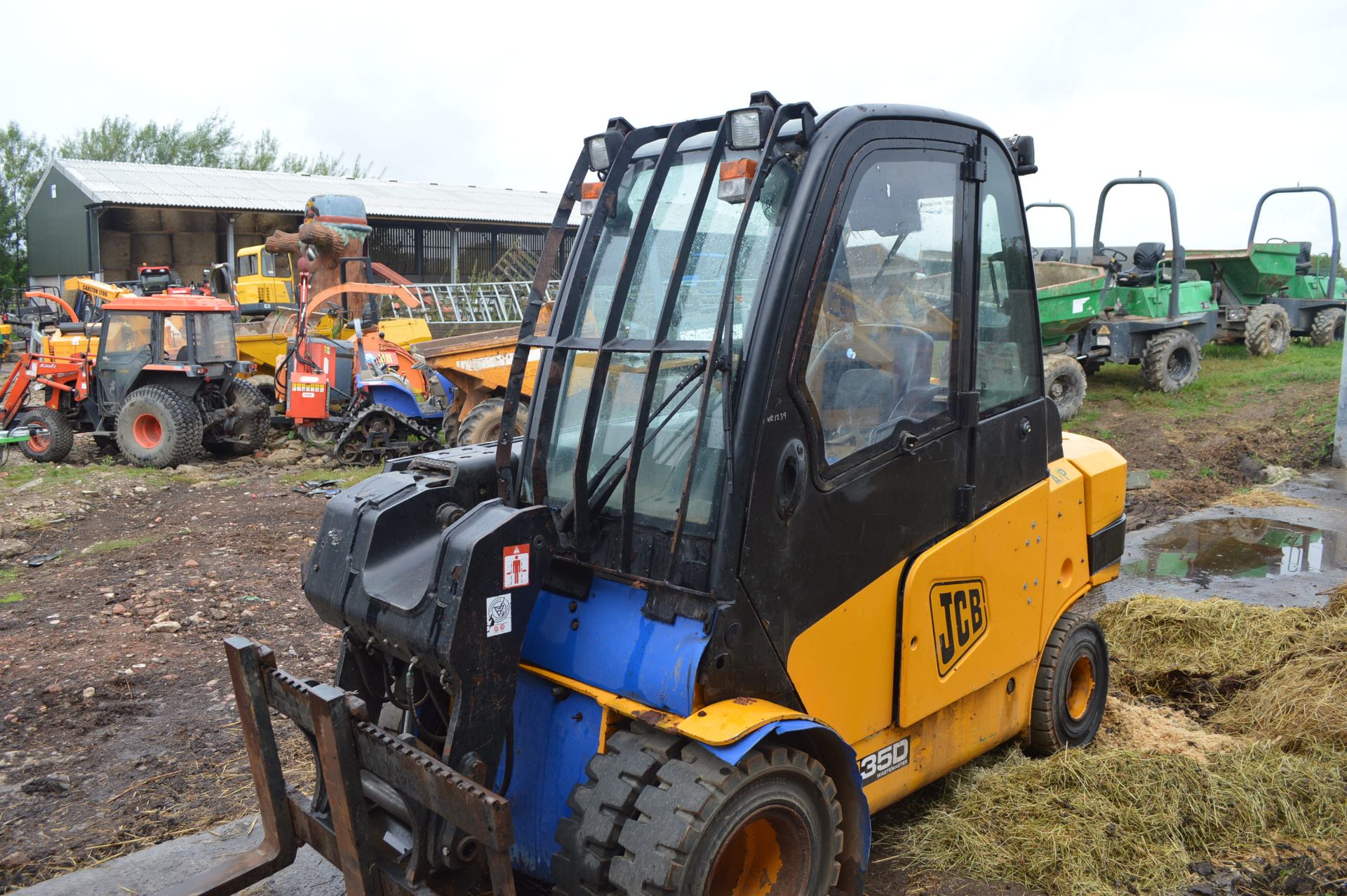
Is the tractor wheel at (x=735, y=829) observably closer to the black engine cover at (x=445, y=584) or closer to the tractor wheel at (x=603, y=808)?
the tractor wheel at (x=603, y=808)

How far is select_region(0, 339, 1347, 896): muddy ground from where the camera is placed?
4.19 meters

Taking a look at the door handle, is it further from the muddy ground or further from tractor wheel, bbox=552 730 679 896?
the muddy ground

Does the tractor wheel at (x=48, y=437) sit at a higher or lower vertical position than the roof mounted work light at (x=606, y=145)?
lower

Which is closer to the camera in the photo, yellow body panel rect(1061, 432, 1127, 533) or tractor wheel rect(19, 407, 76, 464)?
yellow body panel rect(1061, 432, 1127, 533)

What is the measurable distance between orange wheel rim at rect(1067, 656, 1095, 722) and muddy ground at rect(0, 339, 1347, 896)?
41.3 inches

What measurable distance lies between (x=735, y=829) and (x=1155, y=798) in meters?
1.90

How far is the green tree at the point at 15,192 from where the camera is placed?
129ft

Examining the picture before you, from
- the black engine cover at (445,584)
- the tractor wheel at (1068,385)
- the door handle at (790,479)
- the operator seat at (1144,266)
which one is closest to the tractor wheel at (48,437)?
the black engine cover at (445,584)

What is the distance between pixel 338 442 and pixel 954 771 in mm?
10218

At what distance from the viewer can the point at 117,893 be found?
357 cm

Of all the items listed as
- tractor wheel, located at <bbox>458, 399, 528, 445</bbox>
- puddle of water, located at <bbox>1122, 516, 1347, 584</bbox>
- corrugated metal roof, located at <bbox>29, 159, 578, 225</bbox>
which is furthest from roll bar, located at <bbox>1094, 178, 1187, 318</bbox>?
corrugated metal roof, located at <bbox>29, 159, 578, 225</bbox>

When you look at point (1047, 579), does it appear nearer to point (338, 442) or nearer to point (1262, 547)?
point (1262, 547)

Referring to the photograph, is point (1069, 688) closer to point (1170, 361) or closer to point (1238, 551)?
point (1238, 551)

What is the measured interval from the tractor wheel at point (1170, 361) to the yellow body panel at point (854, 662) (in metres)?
13.3
